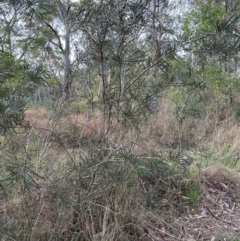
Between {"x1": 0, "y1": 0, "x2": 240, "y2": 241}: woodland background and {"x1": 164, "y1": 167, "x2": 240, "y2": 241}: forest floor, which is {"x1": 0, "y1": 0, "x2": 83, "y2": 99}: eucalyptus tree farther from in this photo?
{"x1": 164, "y1": 167, "x2": 240, "y2": 241}: forest floor

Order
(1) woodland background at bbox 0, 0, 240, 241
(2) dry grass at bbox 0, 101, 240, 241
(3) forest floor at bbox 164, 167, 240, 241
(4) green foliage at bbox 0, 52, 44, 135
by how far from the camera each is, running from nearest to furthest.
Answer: (4) green foliage at bbox 0, 52, 44, 135, (1) woodland background at bbox 0, 0, 240, 241, (2) dry grass at bbox 0, 101, 240, 241, (3) forest floor at bbox 164, 167, 240, 241

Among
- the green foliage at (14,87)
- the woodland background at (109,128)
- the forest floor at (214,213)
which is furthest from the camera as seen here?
the forest floor at (214,213)

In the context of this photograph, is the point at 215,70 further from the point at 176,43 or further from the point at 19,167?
the point at 19,167

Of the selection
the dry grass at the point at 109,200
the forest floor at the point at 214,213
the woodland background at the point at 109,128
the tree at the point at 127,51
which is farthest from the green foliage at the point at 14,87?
the forest floor at the point at 214,213

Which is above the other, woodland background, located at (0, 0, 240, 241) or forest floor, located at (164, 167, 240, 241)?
woodland background, located at (0, 0, 240, 241)

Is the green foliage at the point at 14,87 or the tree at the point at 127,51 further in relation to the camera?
the tree at the point at 127,51

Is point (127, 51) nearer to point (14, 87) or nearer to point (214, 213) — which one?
point (14, 87)

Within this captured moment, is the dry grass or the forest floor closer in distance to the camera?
the dry grass

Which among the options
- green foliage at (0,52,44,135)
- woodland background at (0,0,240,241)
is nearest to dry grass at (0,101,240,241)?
woodland background at (0,0,240,241)

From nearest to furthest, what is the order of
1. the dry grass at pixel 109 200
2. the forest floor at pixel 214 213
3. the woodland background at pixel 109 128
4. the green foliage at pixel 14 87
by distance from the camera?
the green foliage at pixel 14 87 → the woodland background at pixel 109 128 → the dry grass at pixel 109 200 → the forest floor at pixel 214 213

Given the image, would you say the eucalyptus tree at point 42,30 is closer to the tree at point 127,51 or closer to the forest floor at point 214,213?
the tree at point 127,51

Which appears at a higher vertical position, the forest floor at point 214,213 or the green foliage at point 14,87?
the green foliage at point 14,87

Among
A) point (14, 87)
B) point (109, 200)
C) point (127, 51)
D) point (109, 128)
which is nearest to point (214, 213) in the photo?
point (109, 200)

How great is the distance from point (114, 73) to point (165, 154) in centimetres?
80
